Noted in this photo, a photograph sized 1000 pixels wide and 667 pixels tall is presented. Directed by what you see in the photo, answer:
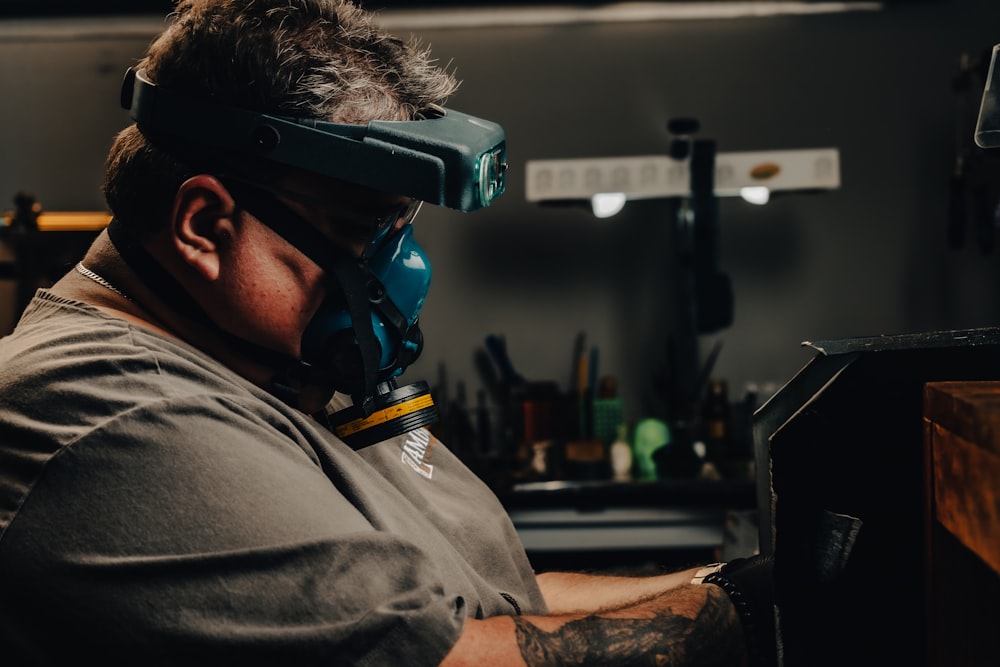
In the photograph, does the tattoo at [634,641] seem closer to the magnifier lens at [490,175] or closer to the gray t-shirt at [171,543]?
the gray t-shirt at [171,543]

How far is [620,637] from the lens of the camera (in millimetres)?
937

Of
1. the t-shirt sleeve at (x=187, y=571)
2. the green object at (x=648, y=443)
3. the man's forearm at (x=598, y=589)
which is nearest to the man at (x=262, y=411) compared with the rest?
the t-shirt sleeve at (x=187, y=571)

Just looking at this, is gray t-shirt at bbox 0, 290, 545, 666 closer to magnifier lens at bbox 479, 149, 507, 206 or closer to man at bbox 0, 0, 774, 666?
man at bbox 0, 0, 774, 666

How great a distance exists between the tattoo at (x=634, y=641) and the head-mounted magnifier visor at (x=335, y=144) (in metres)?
0.51

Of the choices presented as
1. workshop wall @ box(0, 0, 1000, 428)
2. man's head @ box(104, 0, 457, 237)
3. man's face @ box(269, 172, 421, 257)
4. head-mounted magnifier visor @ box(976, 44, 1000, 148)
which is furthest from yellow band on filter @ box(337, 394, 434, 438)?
workshop wall @ box(0, 0, 1000, 428)

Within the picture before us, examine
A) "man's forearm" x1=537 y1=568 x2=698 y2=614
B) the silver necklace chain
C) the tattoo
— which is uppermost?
the silver necklace chain

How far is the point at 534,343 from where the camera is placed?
3.43 meters

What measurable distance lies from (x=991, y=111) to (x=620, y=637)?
711mm

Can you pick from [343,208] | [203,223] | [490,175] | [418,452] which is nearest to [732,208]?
[418,452]

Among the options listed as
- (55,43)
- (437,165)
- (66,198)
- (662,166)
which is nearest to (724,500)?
(662,166)

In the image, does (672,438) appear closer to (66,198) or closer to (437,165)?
(437,165)

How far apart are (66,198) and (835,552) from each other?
346 cm

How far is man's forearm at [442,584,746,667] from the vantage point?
88 cm

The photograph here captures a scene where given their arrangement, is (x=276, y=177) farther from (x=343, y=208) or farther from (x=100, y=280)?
(x=100, y=280)
